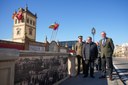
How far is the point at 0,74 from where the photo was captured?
8.49ft

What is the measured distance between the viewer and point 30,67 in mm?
4512

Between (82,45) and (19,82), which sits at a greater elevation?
(82,45)

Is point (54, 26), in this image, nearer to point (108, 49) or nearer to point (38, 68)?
point (108, 49)

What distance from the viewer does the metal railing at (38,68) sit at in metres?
3.94

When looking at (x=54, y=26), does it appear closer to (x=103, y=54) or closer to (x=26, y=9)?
(x=103, y=54)

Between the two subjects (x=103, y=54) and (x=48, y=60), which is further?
(x=103, y=54)

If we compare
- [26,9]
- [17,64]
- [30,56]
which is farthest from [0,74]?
[26,9]

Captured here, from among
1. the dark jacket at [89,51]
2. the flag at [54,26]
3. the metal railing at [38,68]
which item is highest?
the flag at [54,26]

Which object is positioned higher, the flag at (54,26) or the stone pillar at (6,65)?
the flag at (54,26)

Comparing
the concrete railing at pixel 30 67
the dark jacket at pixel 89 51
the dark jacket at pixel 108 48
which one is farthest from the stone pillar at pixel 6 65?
the dark jacket at pixel 89 51

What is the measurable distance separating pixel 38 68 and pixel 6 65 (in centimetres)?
238

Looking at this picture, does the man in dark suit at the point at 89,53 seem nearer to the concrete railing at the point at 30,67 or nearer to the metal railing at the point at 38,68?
the concrete railing at the point at 30,67

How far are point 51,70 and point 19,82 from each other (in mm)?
2452

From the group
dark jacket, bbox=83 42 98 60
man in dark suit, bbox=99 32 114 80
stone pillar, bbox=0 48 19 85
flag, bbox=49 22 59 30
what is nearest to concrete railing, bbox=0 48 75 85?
stone pillar, bbox=0 48 19 85
